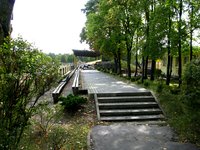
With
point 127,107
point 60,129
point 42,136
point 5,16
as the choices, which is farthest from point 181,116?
point 5,16

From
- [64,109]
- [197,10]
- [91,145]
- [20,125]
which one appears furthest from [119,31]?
[20,125]

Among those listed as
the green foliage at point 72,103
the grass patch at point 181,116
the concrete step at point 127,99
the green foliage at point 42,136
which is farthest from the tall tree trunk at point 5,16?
the concrete step at point 127,99

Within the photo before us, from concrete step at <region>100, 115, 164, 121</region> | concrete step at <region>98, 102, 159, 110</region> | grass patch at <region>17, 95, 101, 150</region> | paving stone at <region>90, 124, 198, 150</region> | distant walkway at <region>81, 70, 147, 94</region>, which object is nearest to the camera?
grass patch at <region>17, 95, 101, 150</region>

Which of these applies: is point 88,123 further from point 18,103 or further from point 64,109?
point 18,103

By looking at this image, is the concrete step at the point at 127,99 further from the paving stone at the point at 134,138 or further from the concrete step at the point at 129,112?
the paving stone at the point at 134,138

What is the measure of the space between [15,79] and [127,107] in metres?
7.62

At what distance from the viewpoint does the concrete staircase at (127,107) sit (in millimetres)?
11367

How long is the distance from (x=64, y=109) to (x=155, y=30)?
329 inches

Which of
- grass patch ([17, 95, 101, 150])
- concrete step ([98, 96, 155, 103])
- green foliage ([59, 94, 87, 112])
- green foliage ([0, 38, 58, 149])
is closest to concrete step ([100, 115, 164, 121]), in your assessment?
grass patch ([17, 95, 101, 150])

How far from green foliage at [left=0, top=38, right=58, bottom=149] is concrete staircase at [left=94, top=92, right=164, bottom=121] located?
534cm

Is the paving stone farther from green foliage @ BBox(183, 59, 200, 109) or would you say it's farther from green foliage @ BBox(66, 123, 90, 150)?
green foliage @ BBox(183, 59, 200, 109)

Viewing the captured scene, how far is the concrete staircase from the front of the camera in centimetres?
1137

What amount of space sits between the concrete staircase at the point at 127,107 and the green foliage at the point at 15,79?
5344 millimetres

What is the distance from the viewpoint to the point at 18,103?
591 cm
